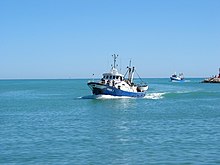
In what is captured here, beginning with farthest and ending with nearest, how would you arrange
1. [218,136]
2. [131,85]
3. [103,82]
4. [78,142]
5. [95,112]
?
[131,85] → [103,82] → [95,112] → [218,136] → [78,142]

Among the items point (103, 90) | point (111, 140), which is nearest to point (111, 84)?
point (103, 90)

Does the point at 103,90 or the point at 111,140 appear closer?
the point at 111,140

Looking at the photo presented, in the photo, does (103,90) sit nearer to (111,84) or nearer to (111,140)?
(111,84)

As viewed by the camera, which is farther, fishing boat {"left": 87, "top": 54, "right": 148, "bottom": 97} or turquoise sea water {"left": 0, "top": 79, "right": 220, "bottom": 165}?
fishing boat {"left": 87, "top": 54, "right": 148, "bottom": 97}

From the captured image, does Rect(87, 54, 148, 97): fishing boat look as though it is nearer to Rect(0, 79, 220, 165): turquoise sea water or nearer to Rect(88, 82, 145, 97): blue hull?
Rect(88, 82, 145, 97): blue hull

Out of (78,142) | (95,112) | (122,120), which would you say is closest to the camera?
(78,142)

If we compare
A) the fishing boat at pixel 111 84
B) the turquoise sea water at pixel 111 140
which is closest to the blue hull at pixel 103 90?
the fishing boat at pixel 111 84

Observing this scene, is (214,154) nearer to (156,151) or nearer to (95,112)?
(156,151)

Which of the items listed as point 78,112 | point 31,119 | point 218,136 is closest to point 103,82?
point 78,112

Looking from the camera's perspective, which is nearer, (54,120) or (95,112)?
(54,120)

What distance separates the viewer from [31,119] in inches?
1758

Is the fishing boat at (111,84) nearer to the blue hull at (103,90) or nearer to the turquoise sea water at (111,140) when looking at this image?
the blue hull at (103,90)

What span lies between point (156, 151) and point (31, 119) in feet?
71.5

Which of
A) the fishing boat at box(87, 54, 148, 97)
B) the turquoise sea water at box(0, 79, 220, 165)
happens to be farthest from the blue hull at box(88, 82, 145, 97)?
the turquoise sea water at box(0, 79, 220, 165)
